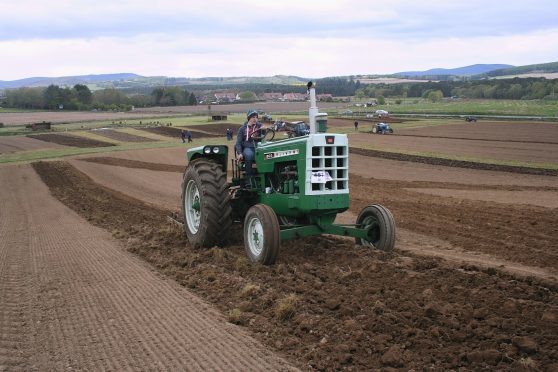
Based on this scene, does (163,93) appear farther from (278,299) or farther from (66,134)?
(278,299)

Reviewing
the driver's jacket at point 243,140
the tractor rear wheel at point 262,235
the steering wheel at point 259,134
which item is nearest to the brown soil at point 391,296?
the tractor rear wheel at point 262,235

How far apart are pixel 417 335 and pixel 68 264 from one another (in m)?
5.68

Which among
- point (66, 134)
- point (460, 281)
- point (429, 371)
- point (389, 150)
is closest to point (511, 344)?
point (429, 371)

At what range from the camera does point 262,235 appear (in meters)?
8.01

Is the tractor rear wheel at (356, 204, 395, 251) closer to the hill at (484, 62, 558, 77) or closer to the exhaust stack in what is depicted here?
the exhaust stack

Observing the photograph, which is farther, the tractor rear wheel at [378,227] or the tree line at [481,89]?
the tree line at [481,89]

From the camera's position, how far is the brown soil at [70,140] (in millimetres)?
41784

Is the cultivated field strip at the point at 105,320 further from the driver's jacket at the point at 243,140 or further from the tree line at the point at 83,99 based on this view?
the tree line at the point at 83,99

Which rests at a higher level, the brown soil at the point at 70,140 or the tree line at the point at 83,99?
the tree line at the point at 83,99

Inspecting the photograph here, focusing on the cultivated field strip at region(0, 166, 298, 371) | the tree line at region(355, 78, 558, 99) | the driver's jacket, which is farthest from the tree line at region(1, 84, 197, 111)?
the cultivated field strip at region(0, 166, 298, 371)

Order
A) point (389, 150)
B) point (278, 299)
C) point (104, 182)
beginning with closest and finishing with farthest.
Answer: point (278, 299) → point (104, 182) → point (389, 150)

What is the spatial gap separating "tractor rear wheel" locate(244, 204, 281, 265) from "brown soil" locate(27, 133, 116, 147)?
3539cm

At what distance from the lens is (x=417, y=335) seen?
5234 mm

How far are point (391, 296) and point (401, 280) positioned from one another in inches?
27.8
